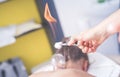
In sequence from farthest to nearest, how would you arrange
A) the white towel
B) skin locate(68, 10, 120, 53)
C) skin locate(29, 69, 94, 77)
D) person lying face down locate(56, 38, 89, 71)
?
the white towel
person lying face down locate(56, 38, 89, 71)
skin locate(68, 10, 120, 53)
skin locate(29, 69, 94, 77)

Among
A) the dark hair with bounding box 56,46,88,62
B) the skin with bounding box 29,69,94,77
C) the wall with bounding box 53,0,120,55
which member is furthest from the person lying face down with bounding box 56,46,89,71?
the skin with bounding box 29,69,94,77

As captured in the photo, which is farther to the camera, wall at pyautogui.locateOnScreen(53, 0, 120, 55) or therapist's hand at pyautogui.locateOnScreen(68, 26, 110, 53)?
wall at pyautogui.locateOnScreen(53, 0, 120, 55)

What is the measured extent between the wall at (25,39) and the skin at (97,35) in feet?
2.64

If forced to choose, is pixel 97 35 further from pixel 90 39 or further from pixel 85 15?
pixel 85 15

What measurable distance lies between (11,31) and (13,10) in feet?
0.61

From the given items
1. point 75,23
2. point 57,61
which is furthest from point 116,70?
point 75,23

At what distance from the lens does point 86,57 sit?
1.59 metres

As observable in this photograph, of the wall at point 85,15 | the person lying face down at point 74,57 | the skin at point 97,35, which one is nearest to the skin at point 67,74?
the skin at point 97,35

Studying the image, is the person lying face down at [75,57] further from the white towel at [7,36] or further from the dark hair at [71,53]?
the white towel at [7,36]

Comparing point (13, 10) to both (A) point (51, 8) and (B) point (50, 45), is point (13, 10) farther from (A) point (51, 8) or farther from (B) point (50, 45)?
(B) point (50, 45)

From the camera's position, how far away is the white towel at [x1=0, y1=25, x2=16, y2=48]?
5.33ft

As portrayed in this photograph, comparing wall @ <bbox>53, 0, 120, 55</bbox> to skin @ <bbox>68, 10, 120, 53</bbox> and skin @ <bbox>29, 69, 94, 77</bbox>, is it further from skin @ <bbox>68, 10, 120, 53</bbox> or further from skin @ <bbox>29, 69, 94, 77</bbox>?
skin @ <bbox>29, 69, 94, 77</bbox>

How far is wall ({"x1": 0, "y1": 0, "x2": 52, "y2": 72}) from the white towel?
97 mm

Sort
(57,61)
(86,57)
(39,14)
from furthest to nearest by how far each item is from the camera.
→ (39,14)
(86,57)
(57,61)
